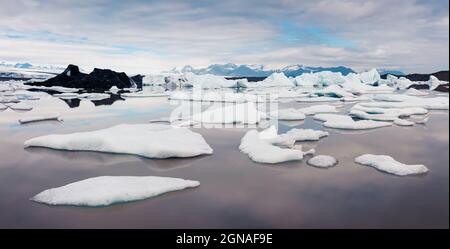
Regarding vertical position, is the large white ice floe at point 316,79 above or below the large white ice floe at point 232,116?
above

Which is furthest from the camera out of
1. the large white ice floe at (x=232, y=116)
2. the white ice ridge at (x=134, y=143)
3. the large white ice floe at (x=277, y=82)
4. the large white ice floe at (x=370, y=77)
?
the large white ice floe at (x=277, y=82)

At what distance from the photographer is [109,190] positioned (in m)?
3.47

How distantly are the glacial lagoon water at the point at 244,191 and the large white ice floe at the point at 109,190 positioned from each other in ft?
0.27

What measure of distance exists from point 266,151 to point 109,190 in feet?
7.79

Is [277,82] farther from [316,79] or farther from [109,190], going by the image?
[109,190]

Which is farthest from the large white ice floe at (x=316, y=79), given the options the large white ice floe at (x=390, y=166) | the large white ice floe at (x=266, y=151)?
the large white ice floe at (x=390, y=166)

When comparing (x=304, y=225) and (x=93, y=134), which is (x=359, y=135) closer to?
(x=304, y=225)

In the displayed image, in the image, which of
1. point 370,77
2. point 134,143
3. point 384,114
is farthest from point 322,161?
point 370,77

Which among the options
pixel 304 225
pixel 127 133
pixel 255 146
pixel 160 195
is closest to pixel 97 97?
pixel 127 133

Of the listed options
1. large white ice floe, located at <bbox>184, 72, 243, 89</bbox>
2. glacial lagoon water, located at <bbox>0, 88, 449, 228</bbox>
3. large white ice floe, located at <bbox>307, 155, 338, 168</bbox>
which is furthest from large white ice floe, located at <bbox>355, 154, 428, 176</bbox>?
large white ice floe, located at <bbox>184, 72, 243, 89</bbox>

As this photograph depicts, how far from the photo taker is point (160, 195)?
3.54 meters

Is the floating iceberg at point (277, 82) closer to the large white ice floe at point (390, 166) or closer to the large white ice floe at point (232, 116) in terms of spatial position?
the large white ice floe at point (232, 116)

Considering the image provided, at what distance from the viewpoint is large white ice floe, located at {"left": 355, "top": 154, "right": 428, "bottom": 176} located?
4273 millimetres

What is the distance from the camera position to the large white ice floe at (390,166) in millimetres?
4273
